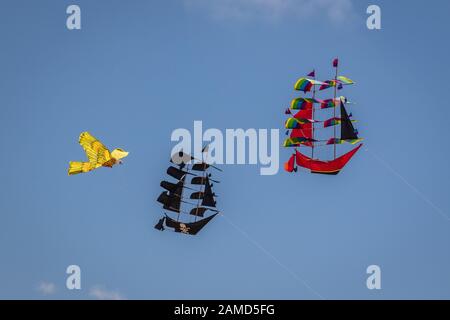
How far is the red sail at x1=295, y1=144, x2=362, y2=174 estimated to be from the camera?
242ft

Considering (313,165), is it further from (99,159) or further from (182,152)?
(99,159)

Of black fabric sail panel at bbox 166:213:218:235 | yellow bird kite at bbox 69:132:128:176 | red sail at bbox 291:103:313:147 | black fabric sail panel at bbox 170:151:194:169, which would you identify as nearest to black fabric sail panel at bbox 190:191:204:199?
black fabric sail panel at bbox 166:213:218:235

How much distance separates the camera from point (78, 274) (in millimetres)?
73500

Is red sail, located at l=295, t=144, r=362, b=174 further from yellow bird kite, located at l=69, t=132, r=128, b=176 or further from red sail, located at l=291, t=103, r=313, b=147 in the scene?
yellow bird kite, located at l=69, t=132, r=128, b=176

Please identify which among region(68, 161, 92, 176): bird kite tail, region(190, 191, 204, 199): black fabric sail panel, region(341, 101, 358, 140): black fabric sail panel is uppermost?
region(341, 101, 358, 140): black fabric sail panel

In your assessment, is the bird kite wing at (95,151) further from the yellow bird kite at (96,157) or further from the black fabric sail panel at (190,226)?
the black fabric sail panel at (190,226)

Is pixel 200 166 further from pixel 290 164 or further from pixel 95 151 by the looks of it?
pixel 95 151

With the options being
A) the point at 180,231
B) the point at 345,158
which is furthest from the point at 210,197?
the point at 345,158

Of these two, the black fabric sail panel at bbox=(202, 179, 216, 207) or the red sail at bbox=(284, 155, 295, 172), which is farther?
the red sail at bbox=(284, 155, 295, 172)

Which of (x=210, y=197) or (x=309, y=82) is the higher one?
(x=309, y=82)

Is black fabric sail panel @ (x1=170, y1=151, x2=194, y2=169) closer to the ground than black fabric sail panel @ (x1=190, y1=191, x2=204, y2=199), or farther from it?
farther from it

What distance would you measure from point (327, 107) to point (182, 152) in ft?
29.2

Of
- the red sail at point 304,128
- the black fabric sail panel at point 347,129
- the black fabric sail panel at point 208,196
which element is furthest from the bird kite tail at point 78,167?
the black fabric sail panel at point 347,129

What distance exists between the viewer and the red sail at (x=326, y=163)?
73.9 m
